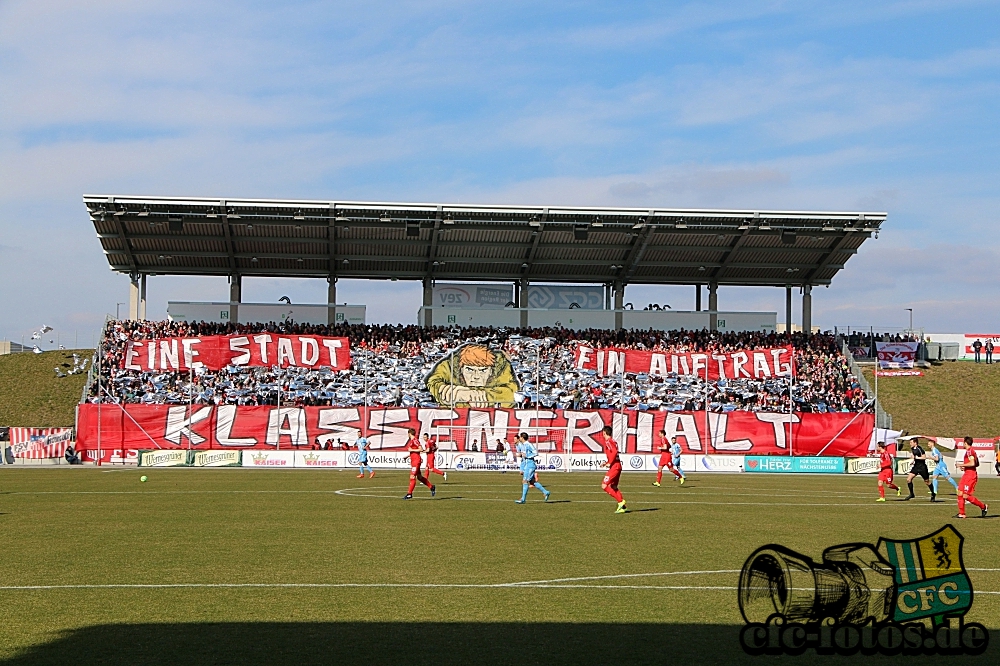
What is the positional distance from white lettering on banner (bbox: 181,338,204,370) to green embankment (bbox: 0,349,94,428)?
11.3 metres

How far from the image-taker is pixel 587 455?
5356 centimetres

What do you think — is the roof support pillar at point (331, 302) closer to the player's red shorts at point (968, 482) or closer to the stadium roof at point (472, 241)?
the stadium roof at point (472, 241)

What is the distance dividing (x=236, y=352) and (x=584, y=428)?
21.3 metres

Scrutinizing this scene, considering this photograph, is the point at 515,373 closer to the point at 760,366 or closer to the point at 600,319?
the point at 600,319

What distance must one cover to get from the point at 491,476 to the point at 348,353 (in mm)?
21301

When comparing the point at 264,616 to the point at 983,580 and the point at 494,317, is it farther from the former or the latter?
the point at 494,317

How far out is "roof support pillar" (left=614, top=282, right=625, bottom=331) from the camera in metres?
70.9

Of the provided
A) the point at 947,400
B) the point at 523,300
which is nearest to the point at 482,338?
the point at 523,300

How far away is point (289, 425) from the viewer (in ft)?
191

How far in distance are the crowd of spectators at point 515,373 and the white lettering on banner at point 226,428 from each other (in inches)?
87.8

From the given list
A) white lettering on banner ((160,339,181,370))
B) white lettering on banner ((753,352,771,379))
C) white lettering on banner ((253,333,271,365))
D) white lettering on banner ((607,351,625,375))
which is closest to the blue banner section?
white lettering on banner ((753,352,771,379))

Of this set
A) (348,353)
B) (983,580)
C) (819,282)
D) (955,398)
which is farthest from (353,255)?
(983,580)

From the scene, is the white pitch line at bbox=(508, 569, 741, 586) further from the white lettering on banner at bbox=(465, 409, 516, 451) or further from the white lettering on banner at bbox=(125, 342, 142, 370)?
the white lettering on banner at bbox=(125, 342, 142, 370)

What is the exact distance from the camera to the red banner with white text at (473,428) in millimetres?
57406
